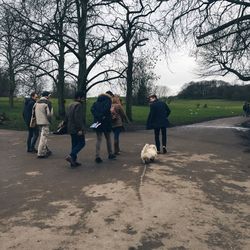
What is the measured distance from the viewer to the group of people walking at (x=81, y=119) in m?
10.4

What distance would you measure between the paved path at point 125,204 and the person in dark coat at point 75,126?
0.41 m

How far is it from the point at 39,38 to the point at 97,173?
12486 mm

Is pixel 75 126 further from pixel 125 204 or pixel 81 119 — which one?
pixel 125 204

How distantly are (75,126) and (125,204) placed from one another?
3.57 m

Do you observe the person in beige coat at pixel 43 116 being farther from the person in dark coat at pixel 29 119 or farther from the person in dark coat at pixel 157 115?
the person in dark coat at pixel 157 115

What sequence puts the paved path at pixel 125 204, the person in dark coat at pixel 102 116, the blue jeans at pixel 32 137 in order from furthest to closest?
the blue jeans at pixel 32 137, the person in dark coat at pixel 102 116, the paved path at pixel 125 204

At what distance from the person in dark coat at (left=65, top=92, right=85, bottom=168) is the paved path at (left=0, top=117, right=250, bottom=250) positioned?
41cm

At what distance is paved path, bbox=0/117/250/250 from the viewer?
18.7 feet

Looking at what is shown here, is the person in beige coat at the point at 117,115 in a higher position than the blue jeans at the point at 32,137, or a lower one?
higher

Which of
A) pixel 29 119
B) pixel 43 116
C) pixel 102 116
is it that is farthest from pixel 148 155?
pixel 29 119

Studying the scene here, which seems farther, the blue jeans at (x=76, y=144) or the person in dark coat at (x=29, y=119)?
the person in dark coat at (x=29, y=119)

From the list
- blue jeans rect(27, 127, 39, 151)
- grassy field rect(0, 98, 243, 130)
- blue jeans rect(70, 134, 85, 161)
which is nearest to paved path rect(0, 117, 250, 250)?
blue jeans rect(70, 134, 85, 161)

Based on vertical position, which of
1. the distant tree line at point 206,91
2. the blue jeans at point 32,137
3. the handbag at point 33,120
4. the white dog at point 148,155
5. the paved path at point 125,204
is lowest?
the paved path at point 125,204

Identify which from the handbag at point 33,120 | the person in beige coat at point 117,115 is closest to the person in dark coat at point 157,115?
the person in beige coat at point 117,115
